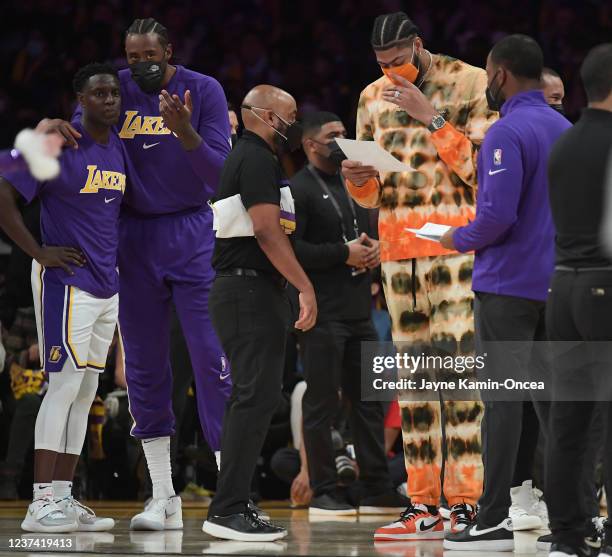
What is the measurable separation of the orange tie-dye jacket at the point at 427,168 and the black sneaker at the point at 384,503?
1.93 meters

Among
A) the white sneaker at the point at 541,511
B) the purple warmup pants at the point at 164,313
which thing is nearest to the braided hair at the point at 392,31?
the purple warmup pants at the point at 164,313

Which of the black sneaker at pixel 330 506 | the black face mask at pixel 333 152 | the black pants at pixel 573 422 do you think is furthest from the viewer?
the black face mask at pixel 333 152

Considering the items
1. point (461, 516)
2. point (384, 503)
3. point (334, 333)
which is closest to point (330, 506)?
point (384, 503)

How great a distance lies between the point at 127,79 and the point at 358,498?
2798 mm

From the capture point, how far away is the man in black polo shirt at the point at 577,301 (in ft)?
11.6

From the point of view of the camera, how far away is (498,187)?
13.2 feet

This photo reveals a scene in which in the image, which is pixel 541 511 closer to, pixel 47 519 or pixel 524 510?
pixel 524 510

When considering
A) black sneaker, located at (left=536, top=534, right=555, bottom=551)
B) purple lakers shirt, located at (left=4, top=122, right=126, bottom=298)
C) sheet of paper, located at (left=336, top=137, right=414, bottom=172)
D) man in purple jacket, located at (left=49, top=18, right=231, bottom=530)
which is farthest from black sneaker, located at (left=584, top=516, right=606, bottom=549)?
purple lakers shirt, located at (left=4, top=122, right=126, bottom=298)

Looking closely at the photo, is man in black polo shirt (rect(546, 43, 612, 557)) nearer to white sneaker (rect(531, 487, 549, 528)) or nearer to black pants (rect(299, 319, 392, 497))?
white sneaker (rect(531, 487, 549, 528))

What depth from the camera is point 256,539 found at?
4.52 metres

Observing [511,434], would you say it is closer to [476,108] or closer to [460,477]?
[460,477]

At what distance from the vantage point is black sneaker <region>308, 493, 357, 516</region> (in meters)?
6.16

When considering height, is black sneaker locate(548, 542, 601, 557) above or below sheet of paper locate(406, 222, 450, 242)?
below

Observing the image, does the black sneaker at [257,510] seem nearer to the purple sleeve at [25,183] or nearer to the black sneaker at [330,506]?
the black sneaker at [330,506]
